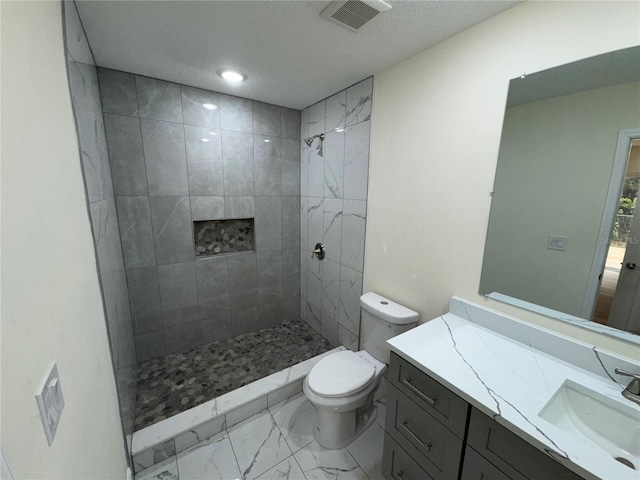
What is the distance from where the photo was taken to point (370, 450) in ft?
5.34

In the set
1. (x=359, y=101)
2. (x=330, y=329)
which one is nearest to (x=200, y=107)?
(x=359, y=101)

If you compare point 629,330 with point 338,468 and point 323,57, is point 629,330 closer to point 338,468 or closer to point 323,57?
point 338,468

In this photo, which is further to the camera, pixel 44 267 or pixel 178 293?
pixel 178 293

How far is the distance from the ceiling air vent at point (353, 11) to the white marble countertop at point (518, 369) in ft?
4.74

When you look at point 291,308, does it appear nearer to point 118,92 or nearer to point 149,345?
point 149,345

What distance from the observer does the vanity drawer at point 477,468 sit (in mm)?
879

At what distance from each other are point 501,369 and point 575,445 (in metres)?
0.32

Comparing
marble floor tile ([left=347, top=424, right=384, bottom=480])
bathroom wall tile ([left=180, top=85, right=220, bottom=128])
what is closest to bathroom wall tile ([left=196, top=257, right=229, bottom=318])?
bathroom wall tile ([left=180, top=85, right=220, bottom=128])

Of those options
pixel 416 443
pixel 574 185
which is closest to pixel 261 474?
pixel 416 443

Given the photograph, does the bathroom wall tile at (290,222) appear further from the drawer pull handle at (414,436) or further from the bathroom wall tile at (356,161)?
the drawer pull handle at (414,436)

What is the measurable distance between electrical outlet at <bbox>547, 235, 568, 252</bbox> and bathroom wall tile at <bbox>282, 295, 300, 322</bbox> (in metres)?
2.28

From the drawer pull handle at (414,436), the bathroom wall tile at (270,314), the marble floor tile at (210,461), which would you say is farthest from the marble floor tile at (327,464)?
the bathroom wall tile at (270,314)

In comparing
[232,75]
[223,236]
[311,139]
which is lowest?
[223,236]

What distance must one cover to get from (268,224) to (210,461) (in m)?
1.80
